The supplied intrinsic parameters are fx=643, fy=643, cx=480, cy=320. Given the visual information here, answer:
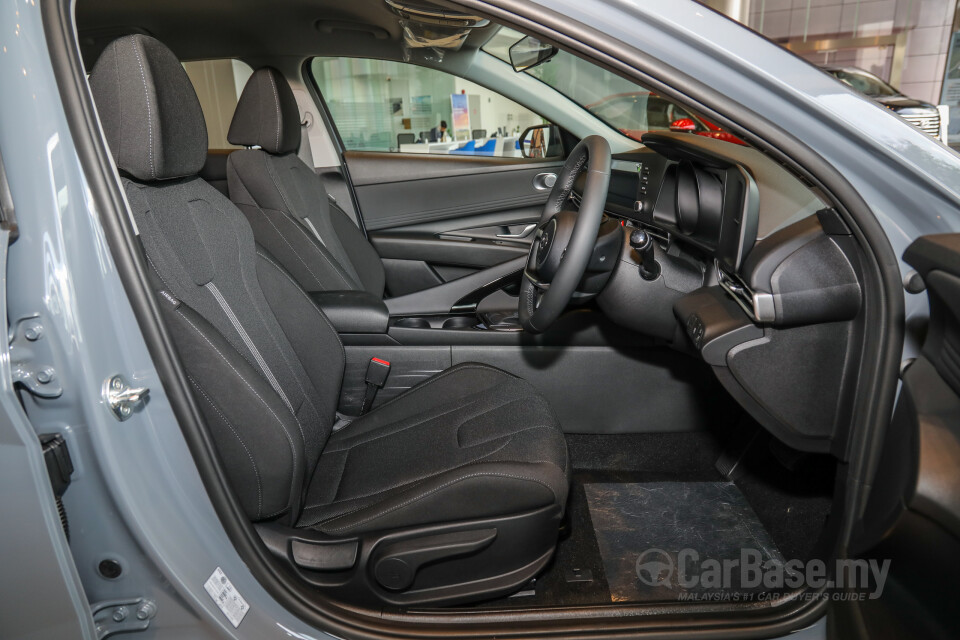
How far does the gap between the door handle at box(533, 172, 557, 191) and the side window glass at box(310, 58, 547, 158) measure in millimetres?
178

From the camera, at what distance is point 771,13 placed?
9070 millimetres

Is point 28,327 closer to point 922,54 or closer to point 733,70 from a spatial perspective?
point 733,70

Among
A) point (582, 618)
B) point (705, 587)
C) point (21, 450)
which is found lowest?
point (705, 587)

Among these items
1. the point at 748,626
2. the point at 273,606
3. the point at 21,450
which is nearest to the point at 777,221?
the point at 748,626

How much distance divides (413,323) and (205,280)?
104cm

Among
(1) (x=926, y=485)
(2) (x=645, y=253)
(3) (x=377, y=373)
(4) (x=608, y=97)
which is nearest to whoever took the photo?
(1) (x=926, y=485)

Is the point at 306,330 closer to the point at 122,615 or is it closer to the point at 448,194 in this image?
the point at 122,615

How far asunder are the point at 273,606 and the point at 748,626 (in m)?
0.82

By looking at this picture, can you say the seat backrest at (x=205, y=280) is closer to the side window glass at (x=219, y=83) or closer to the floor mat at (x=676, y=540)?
the floor mat at (x=676, y=540)

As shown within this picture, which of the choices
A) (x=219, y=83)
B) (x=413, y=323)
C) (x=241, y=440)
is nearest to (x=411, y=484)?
(x=241, y=440)

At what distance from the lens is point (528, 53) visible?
91.6 inches

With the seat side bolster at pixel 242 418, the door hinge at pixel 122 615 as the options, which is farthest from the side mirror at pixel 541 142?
the door hinge at pixel 122 615

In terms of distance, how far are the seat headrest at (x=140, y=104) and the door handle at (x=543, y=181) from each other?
2215 mm

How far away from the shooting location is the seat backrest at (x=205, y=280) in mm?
1044
